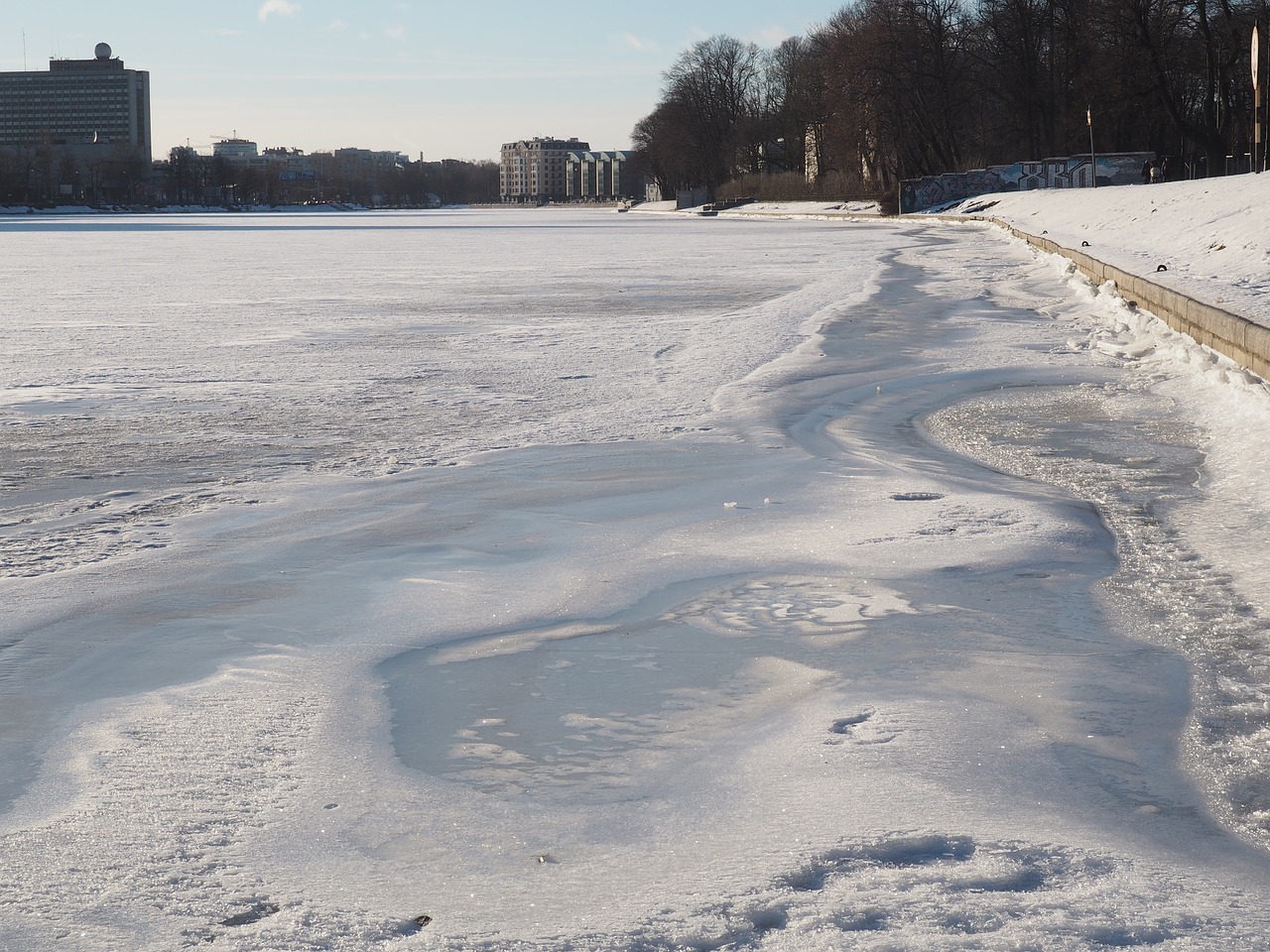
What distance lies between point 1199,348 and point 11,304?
12721mm

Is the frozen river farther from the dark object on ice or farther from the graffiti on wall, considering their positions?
the graffiti on wall

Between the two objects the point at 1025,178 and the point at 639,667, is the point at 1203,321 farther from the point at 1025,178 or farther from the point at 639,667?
the point at 1025,178

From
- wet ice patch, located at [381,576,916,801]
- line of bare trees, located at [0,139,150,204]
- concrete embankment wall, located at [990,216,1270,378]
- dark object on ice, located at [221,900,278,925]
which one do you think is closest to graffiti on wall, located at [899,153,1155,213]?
concrete embankment wall, located at [990,216,1270,378]

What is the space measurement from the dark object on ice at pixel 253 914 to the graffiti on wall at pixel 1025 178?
4277cm

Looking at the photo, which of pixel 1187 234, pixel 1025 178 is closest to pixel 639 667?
pixel 1187 234

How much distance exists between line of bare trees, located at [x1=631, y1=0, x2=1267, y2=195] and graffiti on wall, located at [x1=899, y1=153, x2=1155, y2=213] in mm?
2393

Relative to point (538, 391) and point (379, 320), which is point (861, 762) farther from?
point (379, 320)

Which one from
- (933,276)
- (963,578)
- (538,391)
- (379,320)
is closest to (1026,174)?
(933,276)

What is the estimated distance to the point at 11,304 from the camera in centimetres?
1518

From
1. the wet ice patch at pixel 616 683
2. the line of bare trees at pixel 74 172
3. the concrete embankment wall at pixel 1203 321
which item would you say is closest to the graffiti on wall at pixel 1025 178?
the concrete embankment wall at pixel 1203 321

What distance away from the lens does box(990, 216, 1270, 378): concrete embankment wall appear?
7.26 meters

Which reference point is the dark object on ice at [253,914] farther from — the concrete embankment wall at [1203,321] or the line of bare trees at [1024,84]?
the line of bare trees at [1024,84]

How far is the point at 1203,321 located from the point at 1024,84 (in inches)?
2157

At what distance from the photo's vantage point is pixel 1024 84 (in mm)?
59250
